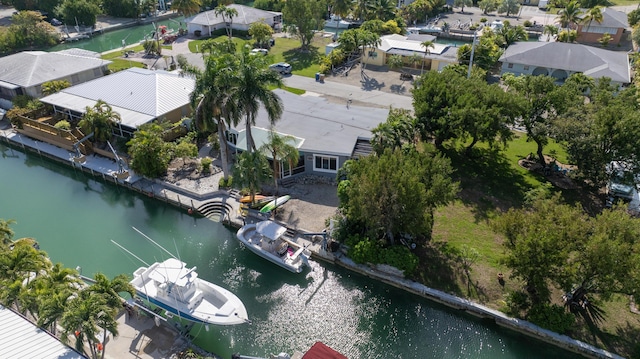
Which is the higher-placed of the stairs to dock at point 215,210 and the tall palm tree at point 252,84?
the tall palm tree at point 252,84

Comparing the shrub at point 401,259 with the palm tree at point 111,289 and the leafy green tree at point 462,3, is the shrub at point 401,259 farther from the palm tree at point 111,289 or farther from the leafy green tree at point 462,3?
the leafy green tree at point 462,3

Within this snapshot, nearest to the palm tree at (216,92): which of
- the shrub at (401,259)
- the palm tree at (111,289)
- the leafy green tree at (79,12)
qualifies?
the shrub at (401,259)

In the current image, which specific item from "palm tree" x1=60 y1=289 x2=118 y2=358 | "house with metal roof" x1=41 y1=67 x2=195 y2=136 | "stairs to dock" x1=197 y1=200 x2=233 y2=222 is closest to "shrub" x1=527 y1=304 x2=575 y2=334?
"palm tree" x1=60 y1=289 x2=118 y2=358

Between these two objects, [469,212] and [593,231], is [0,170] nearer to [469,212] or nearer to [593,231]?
[469,212]

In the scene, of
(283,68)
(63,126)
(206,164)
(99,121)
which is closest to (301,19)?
(283,68)

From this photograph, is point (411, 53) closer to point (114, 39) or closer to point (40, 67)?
point (40, 67)

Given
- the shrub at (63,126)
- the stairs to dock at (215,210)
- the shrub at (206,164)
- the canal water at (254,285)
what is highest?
the shrub at (63,126)

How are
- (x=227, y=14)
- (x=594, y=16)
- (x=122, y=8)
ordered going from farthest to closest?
(x=122, y=8) < (x=594, y=16) < (x=227, y=14)
